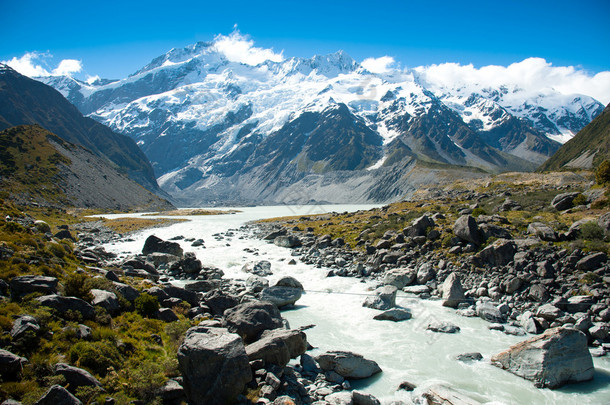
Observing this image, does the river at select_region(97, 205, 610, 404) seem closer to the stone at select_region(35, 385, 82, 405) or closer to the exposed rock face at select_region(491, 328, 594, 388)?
the exposed rock face at select_region(491, 328, 594, 388)

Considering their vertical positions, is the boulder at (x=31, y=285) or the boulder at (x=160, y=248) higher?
the boulder at (x=31, y=285)

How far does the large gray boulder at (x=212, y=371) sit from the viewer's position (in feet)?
38.3

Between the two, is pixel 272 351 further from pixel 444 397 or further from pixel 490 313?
pixel 490 313

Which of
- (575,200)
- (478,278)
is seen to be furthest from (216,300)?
(575,200)

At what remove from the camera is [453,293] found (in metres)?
25.5

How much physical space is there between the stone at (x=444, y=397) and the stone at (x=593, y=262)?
17.8m

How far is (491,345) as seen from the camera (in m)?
18.9

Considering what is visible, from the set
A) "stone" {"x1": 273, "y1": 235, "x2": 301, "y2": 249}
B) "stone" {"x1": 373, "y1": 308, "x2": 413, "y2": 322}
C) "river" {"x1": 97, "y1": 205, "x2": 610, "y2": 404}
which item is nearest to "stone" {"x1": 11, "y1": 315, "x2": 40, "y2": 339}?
"river" {"x1": 97, "y1": 205, "x2": 610, "y2": 404}

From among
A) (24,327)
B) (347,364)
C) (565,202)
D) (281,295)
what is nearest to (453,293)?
(281,295)

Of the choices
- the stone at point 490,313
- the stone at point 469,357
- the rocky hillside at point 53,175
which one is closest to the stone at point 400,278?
the stone at point 490,313

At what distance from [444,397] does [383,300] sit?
12.4m

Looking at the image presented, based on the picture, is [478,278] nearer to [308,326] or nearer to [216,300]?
[308,326]

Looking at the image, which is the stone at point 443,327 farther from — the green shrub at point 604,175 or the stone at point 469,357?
the green shrub at point 604,175

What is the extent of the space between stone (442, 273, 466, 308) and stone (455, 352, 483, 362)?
24.7ft
